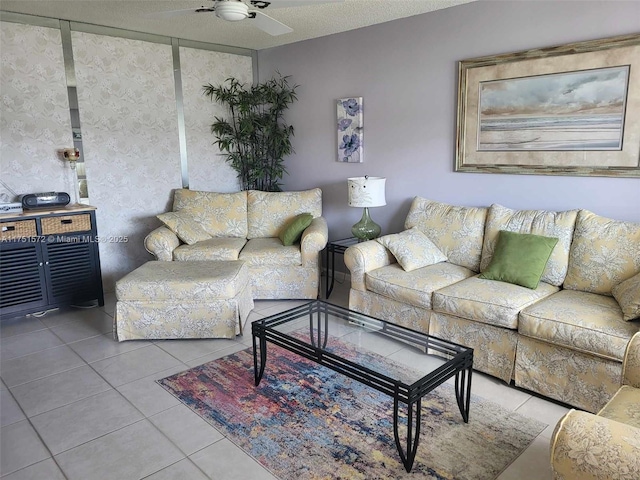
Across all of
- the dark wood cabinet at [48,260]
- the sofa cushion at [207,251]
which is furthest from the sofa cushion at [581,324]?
the dark wood cabinet at [48,260]

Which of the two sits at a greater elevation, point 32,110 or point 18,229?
point 32,110

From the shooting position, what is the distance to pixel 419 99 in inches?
157

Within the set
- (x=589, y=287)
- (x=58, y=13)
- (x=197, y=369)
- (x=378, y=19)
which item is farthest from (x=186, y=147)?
(x=589, y=287)

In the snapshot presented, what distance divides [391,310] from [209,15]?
2819mm

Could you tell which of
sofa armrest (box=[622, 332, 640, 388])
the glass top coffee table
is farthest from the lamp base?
sofa armrest (box=[622, 332, 640, 388])

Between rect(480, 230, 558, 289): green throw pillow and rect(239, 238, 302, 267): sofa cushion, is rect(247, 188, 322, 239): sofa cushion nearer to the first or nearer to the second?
rect(239, 238, 302, 267): sofa cushion

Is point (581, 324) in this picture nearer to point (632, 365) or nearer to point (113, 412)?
point (632, 365)

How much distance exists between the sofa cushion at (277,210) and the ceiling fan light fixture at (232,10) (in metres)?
2.18

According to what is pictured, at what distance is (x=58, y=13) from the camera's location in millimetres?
3857

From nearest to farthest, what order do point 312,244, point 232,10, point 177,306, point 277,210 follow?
point 232,10, point 177,306, point 312,244, point 277,210

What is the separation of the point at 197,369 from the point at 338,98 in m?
2.94

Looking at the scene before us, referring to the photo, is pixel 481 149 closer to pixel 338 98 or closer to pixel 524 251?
pixel 524 251

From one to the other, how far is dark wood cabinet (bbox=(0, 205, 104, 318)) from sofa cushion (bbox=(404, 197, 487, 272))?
9.05 feet

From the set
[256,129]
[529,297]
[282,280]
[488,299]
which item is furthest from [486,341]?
[256,129]
